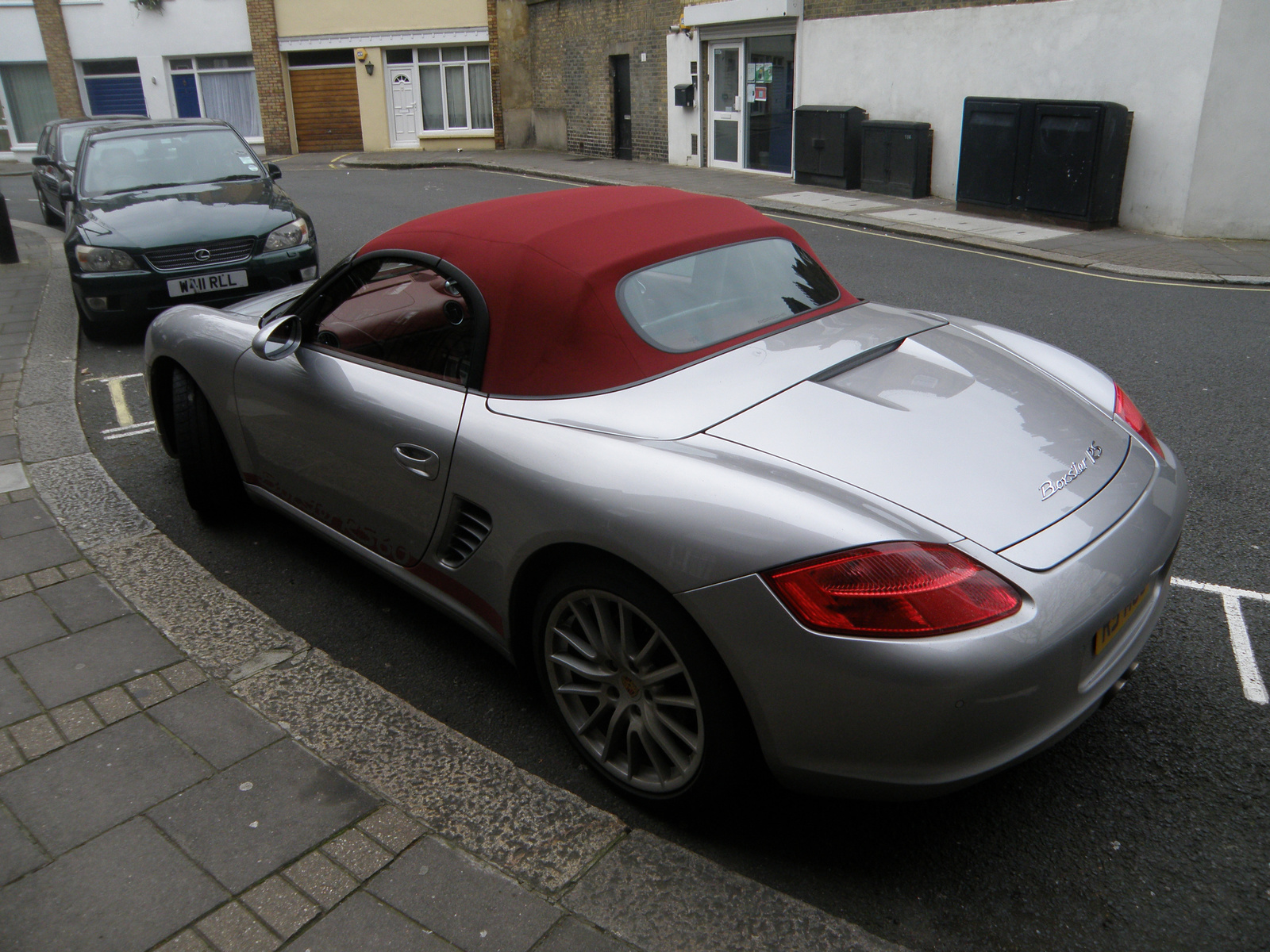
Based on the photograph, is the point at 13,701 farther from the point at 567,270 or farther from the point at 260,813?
the point at 567,270

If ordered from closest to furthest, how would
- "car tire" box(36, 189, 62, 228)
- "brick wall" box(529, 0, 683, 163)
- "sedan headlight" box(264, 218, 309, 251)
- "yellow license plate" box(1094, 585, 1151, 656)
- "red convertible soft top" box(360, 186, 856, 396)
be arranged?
1. "yellow license plate" box(1094, 585, 1151, 656)
2. "red convertible soft top" box(360, 186, 856, 396)
3. "sedan headlight" box(264, 218, 309, 251)
4. "car tire" box(36, 189, 62, 228)
5. "brick wall" box(529, 0, 683, 163)

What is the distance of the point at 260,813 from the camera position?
2.60 meters

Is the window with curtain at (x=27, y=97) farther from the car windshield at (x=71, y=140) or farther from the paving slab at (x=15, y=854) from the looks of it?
the paving slab at (x=15, y=854)

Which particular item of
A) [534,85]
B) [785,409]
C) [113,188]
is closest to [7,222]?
[113,188]

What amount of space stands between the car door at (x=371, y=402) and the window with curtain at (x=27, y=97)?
32.4 meters

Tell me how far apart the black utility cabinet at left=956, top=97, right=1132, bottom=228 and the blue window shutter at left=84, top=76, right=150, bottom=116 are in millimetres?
26439

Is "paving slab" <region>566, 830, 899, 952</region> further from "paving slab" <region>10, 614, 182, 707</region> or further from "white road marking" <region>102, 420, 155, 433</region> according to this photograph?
"white road marking" <region>102, 420, 155, 433</region>

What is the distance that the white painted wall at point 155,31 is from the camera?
28.7 meters

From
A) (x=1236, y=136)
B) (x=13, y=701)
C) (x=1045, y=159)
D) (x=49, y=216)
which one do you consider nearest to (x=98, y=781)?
(x=13, y=701)

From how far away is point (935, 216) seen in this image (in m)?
13.1

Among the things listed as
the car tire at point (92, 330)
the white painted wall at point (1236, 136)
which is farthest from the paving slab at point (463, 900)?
the white painted wall at point (1236, 136)

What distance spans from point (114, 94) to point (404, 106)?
9402 mm

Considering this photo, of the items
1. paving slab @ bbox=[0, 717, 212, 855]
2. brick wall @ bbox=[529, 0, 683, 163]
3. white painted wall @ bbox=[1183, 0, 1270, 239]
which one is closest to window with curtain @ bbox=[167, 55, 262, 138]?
brick wall @ bbox=[529, 0, 683, 163]

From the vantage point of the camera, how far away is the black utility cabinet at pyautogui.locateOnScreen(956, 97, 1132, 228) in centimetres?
1170
